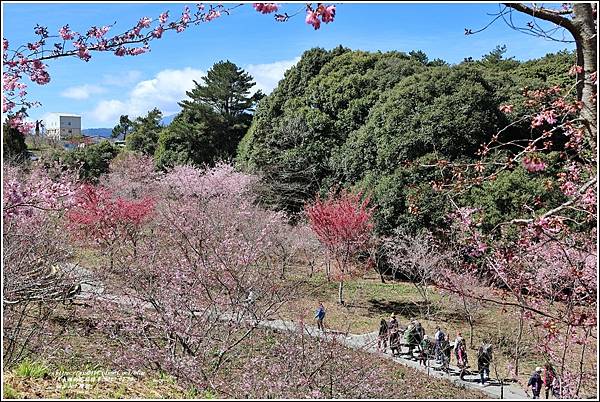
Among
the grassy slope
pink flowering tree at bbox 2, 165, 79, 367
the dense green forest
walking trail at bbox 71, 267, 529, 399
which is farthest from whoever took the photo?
the dense green forest

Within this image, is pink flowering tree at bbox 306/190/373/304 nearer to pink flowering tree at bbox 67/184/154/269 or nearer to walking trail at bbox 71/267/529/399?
walking trail at bbox 71/267/529/399

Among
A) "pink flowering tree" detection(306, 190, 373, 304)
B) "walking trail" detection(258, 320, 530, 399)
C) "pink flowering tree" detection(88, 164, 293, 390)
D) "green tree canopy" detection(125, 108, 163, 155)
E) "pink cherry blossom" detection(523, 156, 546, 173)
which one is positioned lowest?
"walking trail" detection(258, 320, 530, 399)

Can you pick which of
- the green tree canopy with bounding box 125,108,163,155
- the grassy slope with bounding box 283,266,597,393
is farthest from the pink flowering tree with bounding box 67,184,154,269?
the green tree canopy with bounding box 125,108,163,155

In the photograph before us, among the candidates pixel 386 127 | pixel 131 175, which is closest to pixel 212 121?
pixel 131 175

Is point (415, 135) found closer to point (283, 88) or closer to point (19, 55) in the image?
point (283, 88)

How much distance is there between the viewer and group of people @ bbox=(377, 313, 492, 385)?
8.32m

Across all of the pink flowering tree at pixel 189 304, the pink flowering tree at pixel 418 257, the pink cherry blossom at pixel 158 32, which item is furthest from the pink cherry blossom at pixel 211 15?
the pink flowering tree at pixel 418 257

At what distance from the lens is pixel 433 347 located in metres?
9.40

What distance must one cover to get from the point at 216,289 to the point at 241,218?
7.19 m

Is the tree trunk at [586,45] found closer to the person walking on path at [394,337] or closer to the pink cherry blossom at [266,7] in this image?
the pink cherry blossom at [266,7]

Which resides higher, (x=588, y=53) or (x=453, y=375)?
(x=588, y=53)

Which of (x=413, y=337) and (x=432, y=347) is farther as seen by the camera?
(x=413, y=337)

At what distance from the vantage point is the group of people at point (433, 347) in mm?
8320

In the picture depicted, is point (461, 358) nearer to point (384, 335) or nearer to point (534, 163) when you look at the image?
point (384, 335)
